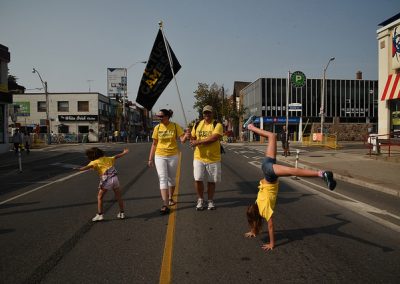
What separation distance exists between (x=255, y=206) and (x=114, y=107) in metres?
65.4

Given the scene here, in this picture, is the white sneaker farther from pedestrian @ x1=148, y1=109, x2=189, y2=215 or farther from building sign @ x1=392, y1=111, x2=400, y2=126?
building sign @ x1=392, y1=111, x2=400, y2=126

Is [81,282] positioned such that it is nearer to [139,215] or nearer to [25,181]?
[139,215]

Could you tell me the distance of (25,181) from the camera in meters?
11.8

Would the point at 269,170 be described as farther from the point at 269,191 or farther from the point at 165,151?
the point at 165,151

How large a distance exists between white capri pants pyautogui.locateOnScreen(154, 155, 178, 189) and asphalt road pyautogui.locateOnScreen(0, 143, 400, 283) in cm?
60

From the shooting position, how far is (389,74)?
18.3 meters

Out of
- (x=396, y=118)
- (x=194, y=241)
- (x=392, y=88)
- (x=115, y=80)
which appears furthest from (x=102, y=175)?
(x=115, y=80)

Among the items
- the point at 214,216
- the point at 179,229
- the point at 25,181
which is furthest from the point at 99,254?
the point at 25,181

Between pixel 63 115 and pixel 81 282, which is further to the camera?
pixel 63 115

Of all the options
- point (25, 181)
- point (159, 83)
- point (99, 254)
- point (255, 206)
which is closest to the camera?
point (99, 254)

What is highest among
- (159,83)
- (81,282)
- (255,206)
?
(159,83)

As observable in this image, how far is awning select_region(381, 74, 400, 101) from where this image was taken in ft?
57.9

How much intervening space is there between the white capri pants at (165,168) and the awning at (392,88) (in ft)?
48.4

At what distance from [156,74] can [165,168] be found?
279 centimetres
